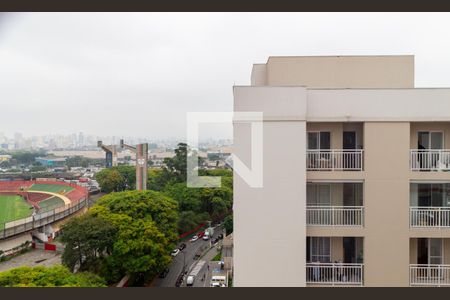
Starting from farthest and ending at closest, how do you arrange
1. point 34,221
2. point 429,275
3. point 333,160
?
point 34,221, point 333,160, point 429,275

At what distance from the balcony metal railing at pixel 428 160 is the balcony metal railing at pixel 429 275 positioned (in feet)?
3.11

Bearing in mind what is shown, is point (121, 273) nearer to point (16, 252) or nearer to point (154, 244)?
A: point (154, 244)

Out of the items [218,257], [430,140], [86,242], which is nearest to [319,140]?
[430,140]

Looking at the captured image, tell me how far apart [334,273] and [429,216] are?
42.3 inches

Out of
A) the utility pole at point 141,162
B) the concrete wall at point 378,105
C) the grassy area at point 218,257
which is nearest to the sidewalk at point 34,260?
the utility pole at point 141,162

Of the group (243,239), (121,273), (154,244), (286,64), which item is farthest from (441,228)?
(121,273)

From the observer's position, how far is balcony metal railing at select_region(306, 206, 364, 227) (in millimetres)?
3152

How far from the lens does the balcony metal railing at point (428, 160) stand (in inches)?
125

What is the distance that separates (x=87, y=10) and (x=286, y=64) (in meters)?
2.19

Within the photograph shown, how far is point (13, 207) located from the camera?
971 inches

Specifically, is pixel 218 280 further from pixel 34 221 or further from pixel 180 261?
pixel 34 221

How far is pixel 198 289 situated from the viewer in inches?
78.2

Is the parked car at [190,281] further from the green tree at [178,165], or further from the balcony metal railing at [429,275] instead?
the green tree at [178,165]

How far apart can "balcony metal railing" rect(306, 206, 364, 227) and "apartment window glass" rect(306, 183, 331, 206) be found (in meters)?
0.11
